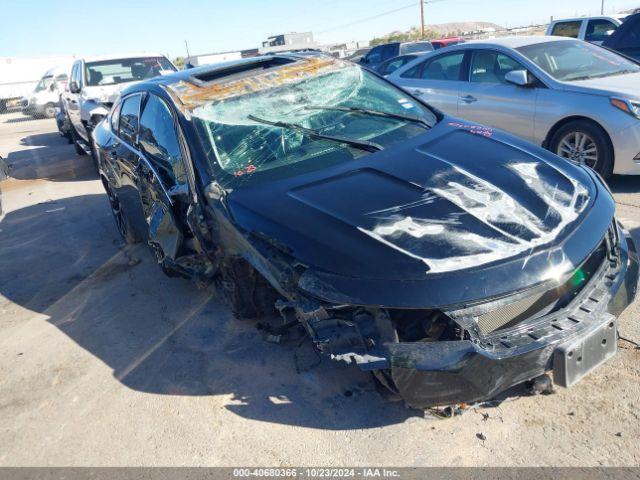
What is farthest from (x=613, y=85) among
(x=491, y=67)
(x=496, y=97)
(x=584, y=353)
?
(x=584, y=353)

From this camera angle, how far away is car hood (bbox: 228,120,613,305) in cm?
232

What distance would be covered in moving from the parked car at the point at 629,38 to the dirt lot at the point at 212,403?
462cm

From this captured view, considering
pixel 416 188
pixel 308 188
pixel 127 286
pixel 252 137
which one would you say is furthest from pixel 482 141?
pixel 127 286

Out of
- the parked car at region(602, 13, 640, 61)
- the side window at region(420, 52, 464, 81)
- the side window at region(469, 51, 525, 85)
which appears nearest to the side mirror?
the side window at region(469, 51, 525, 85)

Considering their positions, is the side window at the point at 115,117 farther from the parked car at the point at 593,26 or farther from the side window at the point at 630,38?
the parked car at the point at 593,26

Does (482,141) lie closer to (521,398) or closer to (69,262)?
(521,398)

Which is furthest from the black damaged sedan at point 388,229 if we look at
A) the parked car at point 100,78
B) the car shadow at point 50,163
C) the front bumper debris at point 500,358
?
the car shadow at point 50,163

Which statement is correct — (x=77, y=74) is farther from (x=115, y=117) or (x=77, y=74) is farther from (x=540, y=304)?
(x=540, y=304)

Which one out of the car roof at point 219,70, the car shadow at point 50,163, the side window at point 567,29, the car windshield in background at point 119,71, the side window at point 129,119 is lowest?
the car shadow at point 50,163

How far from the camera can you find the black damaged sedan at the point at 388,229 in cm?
221

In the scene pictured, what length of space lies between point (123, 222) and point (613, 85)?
5156 millimetres

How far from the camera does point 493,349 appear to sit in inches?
85.4

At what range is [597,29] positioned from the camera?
11.1 metres

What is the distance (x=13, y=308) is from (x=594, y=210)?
4422 millimetres
